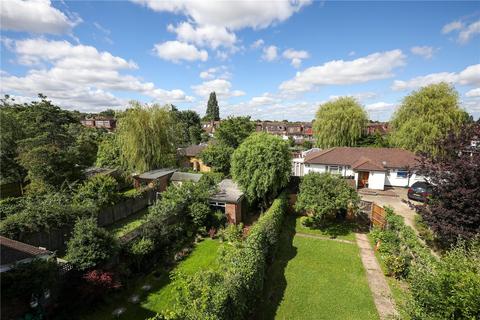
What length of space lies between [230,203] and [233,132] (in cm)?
1713

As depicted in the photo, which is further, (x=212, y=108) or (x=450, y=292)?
(x=212, y=108)

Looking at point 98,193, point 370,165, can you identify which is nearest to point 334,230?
point 370,165

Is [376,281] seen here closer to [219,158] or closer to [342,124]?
[219,158]

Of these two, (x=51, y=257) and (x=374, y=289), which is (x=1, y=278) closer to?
(x=51, y=257)

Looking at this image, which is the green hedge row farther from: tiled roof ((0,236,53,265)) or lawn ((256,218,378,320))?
tiled roof ((0,236,53,265))

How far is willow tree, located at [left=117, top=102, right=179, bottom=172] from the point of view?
2514 cm

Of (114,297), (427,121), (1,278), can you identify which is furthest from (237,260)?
(427,121)

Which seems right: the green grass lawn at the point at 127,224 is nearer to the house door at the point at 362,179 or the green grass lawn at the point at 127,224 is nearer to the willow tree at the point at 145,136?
the willow tree at the point at 145,136

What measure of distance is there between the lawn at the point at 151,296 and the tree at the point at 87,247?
187cm

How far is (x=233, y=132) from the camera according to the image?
34.0 m

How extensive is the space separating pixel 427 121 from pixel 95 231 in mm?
32265

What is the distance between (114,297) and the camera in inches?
430

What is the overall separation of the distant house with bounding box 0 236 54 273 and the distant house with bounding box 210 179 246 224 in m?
10.5

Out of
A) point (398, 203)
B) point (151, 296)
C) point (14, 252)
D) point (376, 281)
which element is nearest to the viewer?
point (14, 252)
